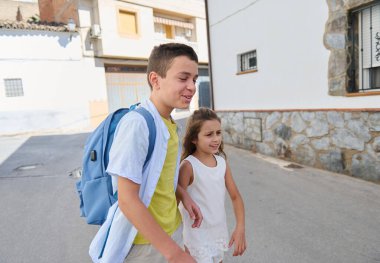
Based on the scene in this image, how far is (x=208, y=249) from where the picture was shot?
64.2 inches

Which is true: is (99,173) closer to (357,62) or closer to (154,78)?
(154,78)

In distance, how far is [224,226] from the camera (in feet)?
5.63

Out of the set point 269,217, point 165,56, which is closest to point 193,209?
point 165,56

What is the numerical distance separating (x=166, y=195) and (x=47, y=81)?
46.9 ft

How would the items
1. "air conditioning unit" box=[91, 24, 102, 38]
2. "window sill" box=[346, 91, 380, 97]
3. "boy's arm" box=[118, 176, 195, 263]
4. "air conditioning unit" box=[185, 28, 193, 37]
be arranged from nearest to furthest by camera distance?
1. "boy's arm" box=[118, 176, 195, 263]
2. "window sill" box=[346, 91, 380, 97]
3. "air conditioning unit" box=[91, 24, 102, 38]
4. "air conditioning unit" box=[185, 28, 193, 37]

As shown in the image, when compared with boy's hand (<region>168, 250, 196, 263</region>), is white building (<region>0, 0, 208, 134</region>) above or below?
above

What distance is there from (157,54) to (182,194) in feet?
2.47

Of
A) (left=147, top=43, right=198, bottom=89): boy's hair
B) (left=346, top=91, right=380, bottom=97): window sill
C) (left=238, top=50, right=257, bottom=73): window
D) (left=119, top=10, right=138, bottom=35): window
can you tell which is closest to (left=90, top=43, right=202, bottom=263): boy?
(left=147, top=43, right=198, bottom=89): boy's hair

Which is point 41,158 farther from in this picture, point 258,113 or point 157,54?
point 157,54

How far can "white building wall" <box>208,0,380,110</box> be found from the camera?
17.0ft

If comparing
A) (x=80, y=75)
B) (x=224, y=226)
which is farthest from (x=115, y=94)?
(x=224, y=226)

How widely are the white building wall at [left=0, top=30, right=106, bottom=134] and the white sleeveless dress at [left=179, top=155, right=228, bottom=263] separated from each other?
13.7 metres

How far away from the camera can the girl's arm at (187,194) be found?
4.86ft

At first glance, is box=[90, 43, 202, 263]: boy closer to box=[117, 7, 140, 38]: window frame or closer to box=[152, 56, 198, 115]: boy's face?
box=[152, 56, 198, 115]: boy's face
